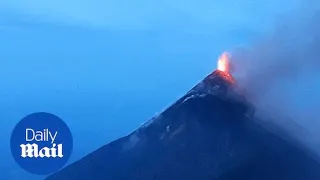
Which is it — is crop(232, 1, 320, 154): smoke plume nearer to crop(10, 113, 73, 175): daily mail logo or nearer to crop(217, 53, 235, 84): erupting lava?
crop(217, 53, 235, 84): erupting lava

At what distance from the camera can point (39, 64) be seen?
5.34ft

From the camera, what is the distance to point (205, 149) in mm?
1671

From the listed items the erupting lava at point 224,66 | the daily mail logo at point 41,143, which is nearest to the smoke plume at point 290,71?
the erupting lava at point 224,66

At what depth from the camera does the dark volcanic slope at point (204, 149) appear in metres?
1.64

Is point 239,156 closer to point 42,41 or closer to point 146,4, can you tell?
point 146,4

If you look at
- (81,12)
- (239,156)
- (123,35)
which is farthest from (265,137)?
(81,12)

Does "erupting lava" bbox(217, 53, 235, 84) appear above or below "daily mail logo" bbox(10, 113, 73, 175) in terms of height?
above

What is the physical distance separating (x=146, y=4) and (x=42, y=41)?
336 mm

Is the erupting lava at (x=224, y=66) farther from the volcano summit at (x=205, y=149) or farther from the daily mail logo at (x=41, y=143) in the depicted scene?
the daily mail logo at (x=41, y=143)

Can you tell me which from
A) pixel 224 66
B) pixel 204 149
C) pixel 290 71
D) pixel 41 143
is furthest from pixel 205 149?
pixel 41 143

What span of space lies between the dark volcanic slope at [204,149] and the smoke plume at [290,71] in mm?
69

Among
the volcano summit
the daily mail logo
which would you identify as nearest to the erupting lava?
the volcano summit

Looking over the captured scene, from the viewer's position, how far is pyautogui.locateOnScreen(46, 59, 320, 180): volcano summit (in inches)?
64.6

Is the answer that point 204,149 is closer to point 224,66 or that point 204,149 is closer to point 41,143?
point 224,66
